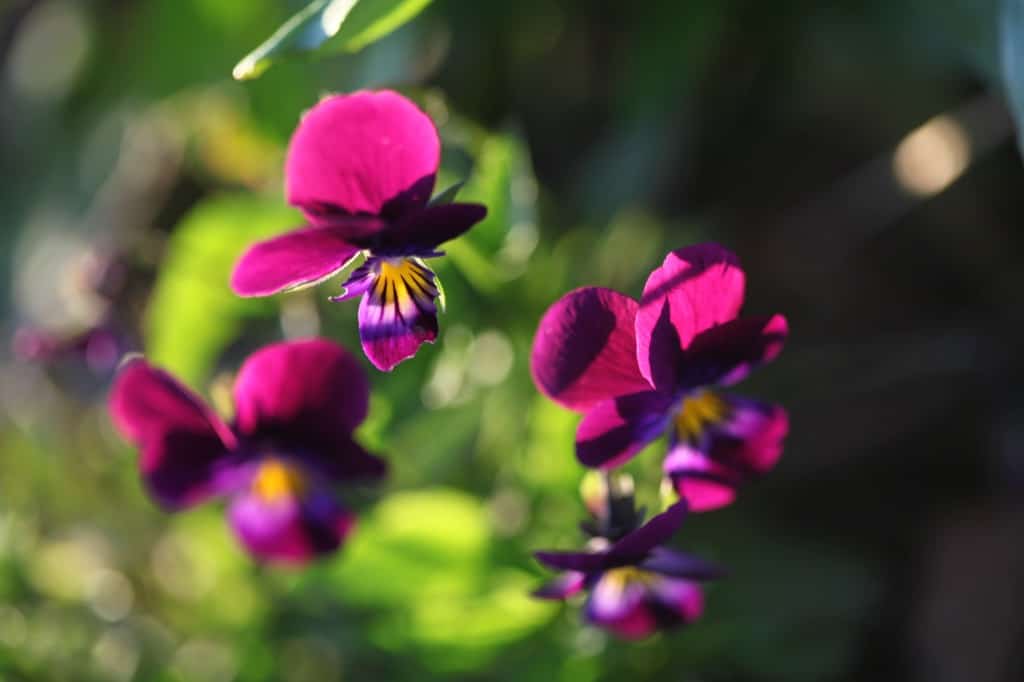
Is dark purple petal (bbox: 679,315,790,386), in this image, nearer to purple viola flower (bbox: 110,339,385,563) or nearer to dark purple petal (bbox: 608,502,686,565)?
dark purple petal (bbox: 608,502,686,565)

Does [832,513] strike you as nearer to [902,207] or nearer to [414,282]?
[902,207]

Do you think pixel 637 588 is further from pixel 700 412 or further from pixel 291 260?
pixel 291 260

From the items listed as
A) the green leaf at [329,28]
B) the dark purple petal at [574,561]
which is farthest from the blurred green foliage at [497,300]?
Answer: the dark purple petal at [574,561]

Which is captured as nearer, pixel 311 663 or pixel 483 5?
pixel 311 663

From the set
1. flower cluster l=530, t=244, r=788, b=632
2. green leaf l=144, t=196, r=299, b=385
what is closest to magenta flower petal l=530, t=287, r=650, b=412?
flower cluster l=530, t=244, r=788, b=632

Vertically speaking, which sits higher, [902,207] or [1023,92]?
[902,207]

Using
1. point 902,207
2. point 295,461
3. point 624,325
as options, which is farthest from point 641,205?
point 624,325
